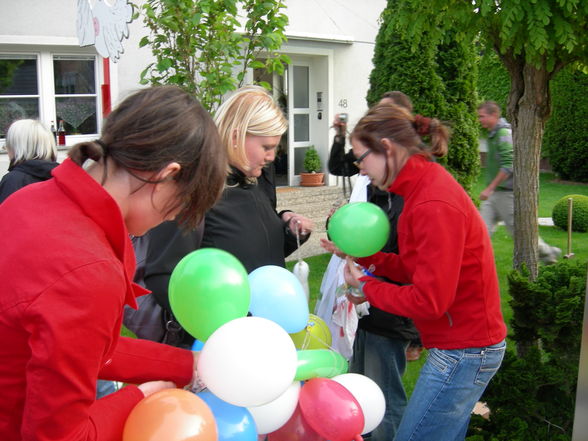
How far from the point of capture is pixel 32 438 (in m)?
1.13

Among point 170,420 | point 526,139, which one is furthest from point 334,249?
point 526,139

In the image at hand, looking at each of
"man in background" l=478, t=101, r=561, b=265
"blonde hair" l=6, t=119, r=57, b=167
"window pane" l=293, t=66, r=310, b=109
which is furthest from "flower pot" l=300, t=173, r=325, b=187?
"blonde hair" l=6, t=119, r=57, b=167

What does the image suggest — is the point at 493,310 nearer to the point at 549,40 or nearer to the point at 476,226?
the point at 476,226

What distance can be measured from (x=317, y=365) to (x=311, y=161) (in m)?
8.96

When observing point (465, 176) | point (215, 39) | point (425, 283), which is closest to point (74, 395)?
point (425, 283)

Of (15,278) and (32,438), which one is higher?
(15,278)

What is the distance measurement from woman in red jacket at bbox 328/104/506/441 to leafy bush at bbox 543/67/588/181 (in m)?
14.4

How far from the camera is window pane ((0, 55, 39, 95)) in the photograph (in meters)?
8.01

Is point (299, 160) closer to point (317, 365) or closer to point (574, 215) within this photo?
point (574, 215)

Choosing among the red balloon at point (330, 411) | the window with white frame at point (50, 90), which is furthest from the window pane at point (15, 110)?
the red balloon at point (330, 411)

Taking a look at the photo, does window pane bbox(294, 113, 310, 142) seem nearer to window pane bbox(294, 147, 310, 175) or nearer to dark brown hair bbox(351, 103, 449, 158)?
window pane bbox(294, 147, 310, 175)

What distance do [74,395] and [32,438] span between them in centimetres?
11

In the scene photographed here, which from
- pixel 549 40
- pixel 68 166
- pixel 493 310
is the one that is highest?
pixel 549 40

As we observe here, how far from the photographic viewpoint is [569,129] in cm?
1539
